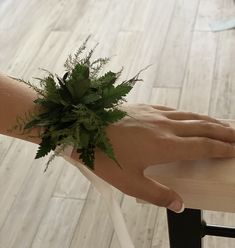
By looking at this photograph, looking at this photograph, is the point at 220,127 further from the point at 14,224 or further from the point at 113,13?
the point at 113,13

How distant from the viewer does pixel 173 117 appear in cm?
79

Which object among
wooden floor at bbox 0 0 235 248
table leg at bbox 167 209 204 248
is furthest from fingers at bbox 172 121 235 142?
wooden floor at bbox 0 0 235 248

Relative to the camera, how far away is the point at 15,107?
780mm

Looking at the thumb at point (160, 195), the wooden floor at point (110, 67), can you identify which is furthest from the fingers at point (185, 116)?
the wooden floor at point (110, 67)

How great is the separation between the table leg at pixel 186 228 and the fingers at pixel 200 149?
0.35 ft

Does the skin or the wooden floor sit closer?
the skin

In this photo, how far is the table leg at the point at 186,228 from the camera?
80 centimetres

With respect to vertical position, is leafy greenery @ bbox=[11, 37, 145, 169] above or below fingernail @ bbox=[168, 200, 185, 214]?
above

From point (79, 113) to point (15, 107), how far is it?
0.40 feet

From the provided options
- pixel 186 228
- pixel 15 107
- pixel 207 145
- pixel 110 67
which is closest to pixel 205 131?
pixel 207 145

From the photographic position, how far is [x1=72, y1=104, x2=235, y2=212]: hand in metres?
0.72

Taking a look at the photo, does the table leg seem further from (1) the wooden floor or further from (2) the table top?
(1) the wooden floor

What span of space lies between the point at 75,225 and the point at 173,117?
95 cm

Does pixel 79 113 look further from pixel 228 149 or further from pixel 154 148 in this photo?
pixel 228 149
